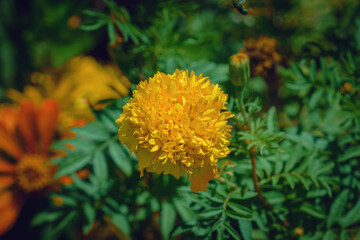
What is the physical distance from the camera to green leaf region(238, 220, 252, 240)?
53cm

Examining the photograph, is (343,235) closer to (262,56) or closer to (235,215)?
(235,215)

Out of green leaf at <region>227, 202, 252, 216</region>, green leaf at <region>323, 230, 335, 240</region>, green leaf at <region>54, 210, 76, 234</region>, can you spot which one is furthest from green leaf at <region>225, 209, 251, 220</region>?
green leaf at <region>54, 210, 76, 234</region>

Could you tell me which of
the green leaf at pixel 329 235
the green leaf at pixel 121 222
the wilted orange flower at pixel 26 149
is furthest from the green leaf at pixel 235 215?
the wilted orange flower at pixel 26 149

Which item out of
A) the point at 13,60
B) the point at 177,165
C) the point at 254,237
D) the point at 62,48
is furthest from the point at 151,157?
the point at 13,60

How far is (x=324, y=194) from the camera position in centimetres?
66

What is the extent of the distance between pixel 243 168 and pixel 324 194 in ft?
0.73

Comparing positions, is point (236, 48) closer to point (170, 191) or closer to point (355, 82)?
point (355, 82)

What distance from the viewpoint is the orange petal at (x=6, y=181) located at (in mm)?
1039

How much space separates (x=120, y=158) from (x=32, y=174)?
57 centimetres

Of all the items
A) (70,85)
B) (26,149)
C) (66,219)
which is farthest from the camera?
(70,85)

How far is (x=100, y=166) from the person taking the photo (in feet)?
2.24

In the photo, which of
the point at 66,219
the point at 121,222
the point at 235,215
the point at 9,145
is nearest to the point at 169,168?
the point at 235,215

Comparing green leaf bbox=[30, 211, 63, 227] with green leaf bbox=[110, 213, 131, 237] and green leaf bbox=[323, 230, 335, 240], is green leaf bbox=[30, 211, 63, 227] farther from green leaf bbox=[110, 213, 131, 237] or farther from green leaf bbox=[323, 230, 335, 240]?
green leaf bbox=[323, 230, 335, 240]

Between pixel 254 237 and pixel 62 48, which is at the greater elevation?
pixel 62 48
